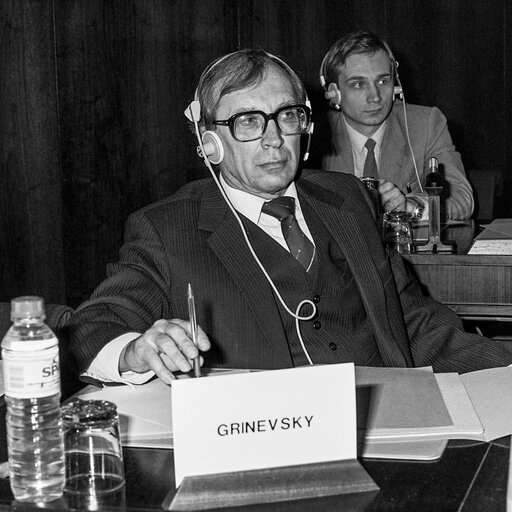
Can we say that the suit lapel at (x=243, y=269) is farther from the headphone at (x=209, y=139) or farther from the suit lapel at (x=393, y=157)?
the suit lapel at (x=393, y=157)

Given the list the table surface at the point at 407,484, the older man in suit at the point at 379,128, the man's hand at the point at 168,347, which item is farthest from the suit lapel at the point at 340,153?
the table surface at the point at 407,484

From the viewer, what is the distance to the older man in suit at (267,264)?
1820 millimetres

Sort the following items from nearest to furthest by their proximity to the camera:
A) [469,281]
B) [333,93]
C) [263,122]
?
[263,122] → [469,281] → [333,93]

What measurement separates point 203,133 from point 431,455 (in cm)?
97

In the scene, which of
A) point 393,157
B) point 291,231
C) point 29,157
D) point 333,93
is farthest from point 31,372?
point 29,157

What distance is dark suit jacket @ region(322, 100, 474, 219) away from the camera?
3.66 meters

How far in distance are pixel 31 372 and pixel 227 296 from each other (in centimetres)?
76

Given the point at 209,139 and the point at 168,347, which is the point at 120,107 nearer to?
the point at 209,139

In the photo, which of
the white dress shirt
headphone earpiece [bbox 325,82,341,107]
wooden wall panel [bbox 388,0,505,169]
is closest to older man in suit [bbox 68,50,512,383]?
headphone earpiece [bbox 325,82,341,107]

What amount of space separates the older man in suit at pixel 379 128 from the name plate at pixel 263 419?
2.48 meters

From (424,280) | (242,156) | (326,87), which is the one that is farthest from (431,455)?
(326,87)

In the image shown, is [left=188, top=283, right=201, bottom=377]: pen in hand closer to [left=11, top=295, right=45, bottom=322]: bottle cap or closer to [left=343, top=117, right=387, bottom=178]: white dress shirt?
[left=11, top=295, right=45, bottom=322]: bottle cap

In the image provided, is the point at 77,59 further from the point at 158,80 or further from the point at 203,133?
the point at 203,133

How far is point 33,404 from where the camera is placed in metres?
1.14
